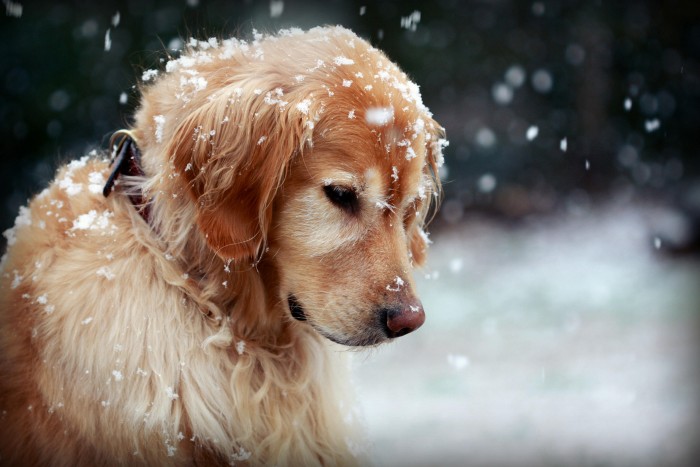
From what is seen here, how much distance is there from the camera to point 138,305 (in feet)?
6.69

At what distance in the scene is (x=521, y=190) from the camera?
8.71m

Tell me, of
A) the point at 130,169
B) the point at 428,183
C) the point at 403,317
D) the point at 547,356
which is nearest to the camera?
the point at 403,317

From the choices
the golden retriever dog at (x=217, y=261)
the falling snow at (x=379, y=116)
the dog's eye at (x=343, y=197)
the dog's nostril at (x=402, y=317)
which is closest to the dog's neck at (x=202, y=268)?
the golden retriever dog at (x=217, y=261)

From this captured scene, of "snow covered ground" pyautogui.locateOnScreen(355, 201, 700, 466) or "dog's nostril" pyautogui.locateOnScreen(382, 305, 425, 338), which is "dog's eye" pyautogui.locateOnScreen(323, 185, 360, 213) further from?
"snow covered ground" pyautogui.locateOnScreen(355, 201, 700, 466)

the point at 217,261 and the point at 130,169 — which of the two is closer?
the point at 217,261

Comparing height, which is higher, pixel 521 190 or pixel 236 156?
pixel 236 156

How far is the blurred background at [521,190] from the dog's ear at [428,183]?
0.48m

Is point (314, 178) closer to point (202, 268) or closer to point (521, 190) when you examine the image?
point (202, 268)

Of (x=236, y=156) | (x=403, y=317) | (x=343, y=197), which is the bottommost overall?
(x=403, y=317)

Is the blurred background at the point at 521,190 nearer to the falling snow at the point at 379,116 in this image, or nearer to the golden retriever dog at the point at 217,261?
the golden retriever dog at the point at 217,261

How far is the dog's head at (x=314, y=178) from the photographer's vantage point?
6.36 feet

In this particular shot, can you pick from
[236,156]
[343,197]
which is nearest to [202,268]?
[236,156]

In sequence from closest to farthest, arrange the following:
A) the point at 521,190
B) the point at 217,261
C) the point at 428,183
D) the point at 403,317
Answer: the point at 403,317 → the point at 217,261 → the point at 428,183 → the point at 521,190

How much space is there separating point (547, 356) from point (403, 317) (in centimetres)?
403
